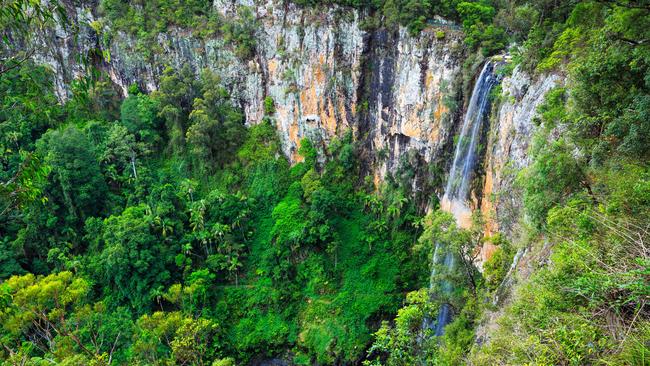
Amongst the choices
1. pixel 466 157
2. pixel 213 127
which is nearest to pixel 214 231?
pixel 213 127

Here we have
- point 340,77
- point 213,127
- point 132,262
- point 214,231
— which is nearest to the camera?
point 132,262

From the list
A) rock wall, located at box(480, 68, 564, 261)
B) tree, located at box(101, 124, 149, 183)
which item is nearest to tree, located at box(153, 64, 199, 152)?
tree, located at box(101, 124, 149, 183)

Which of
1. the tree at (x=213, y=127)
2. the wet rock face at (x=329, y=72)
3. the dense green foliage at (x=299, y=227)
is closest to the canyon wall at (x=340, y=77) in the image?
the wet rock face at (x=329, y=72)

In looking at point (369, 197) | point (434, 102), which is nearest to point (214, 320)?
point (369, 197)

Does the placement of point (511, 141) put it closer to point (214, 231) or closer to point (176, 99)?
point (214, 231)

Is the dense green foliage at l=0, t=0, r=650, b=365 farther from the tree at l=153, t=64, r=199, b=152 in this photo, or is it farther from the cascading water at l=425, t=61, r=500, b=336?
the cascading water at l=425, t=61, r=500, b=336

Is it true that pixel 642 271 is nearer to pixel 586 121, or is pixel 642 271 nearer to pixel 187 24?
pixel 586 121
